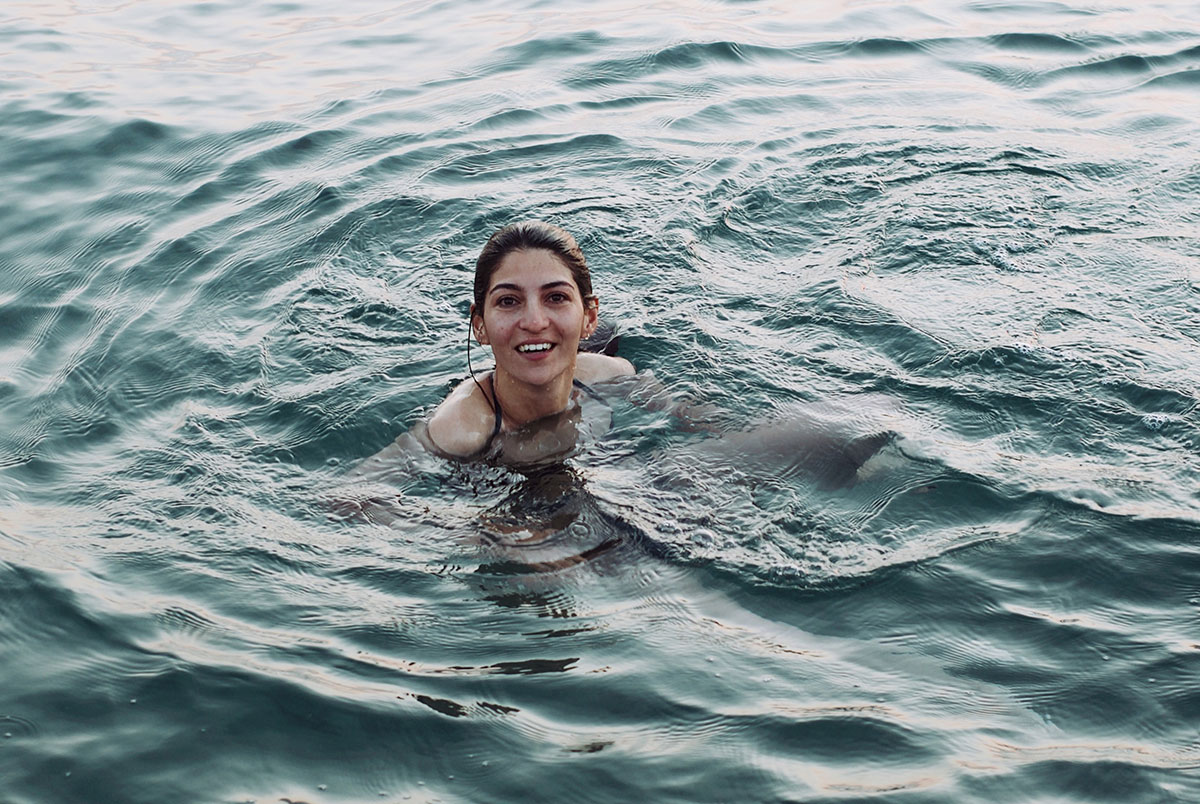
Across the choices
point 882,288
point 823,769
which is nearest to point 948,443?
point 882,288

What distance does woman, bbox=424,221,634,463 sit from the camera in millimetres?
5164

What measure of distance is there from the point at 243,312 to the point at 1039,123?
20.1 feet

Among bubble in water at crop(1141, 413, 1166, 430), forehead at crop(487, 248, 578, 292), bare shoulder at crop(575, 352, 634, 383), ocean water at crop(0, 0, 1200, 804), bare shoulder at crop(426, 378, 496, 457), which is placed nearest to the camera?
ocean water at crop(0, 0, 1200, 804)

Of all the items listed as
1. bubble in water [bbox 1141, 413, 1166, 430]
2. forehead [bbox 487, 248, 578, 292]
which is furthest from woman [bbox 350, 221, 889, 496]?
bubble in water [bbox 1141, 413, 1166, 430]

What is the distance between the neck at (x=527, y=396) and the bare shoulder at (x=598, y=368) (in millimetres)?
278

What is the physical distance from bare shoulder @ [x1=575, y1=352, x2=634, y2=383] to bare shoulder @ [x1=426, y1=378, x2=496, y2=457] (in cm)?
58

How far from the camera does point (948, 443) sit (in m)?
5.31

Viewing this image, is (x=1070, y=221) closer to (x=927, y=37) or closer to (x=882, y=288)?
(x=882, y=288)

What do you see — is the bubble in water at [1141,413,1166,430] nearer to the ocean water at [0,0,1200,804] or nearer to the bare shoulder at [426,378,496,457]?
the ocean water at [0,0,1200,804]

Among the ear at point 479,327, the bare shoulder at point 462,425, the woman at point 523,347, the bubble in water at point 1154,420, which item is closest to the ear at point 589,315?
the woman at point 523,347

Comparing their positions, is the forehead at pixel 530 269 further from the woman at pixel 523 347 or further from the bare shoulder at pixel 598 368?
the bare shoulder at pixel 598 368

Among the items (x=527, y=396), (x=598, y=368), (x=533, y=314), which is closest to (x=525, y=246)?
(x=533, y=314)

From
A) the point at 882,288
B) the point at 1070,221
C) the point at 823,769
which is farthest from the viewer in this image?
the point at 1070,221

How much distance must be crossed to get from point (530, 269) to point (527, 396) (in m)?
0.66
